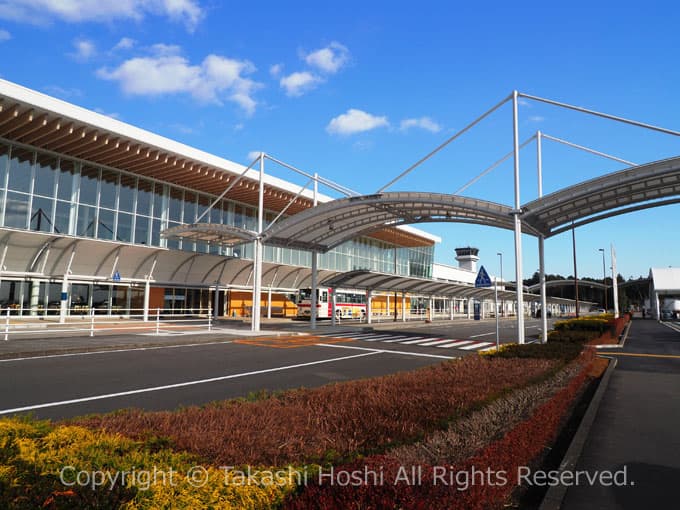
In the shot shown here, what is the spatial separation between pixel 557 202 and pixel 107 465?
62.0ft

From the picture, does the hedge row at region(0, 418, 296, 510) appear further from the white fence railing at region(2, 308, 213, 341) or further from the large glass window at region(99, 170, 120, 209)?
the large glass window at region(99, 170, 120, 209)

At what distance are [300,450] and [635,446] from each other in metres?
4.94

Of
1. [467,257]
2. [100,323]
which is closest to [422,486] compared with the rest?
[100,323]

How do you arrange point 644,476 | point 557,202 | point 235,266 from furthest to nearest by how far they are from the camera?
point 235,266 → point 557,202 → point 644,476

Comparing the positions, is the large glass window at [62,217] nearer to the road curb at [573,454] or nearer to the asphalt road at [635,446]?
the road curb at [573,454]

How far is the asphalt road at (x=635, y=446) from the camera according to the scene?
15.0ft

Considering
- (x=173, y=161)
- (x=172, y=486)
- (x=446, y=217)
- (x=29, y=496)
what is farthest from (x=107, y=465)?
(x=173, y=161)

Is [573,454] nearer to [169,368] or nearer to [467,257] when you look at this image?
[169,368]

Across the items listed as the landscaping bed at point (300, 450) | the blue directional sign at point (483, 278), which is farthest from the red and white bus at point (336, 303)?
the landscaping bed at point (300, 450)

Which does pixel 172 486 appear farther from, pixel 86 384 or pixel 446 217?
pixel 446 217

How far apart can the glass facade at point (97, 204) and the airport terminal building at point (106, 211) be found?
6 cm

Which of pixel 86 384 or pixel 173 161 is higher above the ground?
pixel 173 161

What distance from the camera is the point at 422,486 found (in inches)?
117

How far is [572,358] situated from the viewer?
11.3 meters
